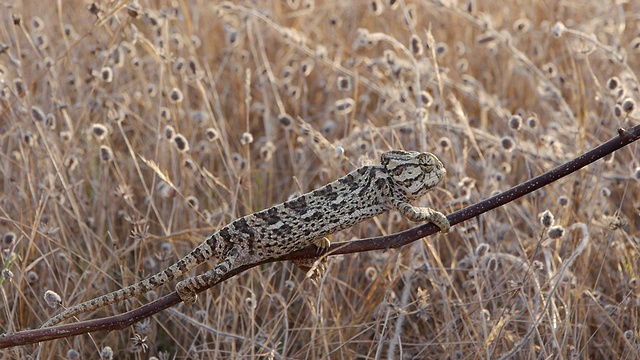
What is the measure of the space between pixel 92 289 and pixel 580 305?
2.09m

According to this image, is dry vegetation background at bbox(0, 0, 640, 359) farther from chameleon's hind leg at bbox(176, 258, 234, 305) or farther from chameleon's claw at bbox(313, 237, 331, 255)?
chameleon's hind leg at bbox(176, 258, 234, 305)

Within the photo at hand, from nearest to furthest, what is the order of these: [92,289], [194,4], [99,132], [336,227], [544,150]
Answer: [336,227]
[92,289]
[99,132]
[544,150]
[194,4]

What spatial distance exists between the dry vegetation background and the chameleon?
0.18 m

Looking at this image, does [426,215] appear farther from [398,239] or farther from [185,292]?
[185,292]

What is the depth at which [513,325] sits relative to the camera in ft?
11.8

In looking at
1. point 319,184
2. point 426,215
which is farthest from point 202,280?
point 319,184

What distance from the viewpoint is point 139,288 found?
2688 mm

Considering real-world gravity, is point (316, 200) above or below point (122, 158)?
below

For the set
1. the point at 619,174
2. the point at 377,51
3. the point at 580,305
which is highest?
the point at 377,51

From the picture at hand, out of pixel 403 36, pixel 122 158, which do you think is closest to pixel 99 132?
pixel 122 158

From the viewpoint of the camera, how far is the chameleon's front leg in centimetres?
254

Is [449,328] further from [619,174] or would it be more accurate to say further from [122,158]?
[122,158]

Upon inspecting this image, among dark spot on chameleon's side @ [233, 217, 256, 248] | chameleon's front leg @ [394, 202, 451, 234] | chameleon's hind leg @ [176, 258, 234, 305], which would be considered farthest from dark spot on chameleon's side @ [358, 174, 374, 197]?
chameleon's hind leg @ [176, 258, 234, 305]

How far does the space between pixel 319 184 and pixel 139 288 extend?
2.17 meters
